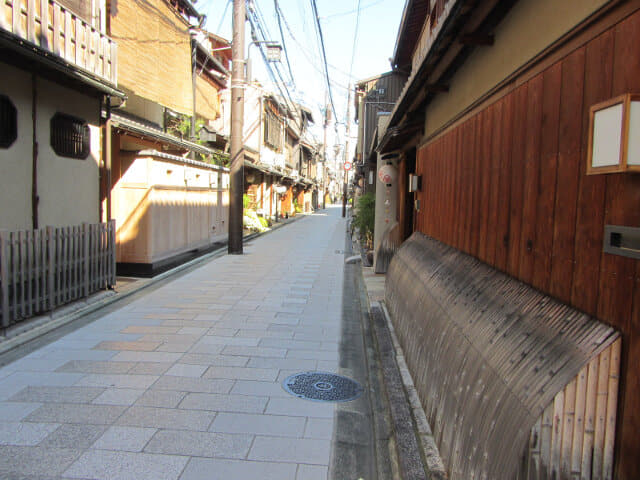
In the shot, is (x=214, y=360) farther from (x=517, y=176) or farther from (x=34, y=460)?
(x=517, y=176)

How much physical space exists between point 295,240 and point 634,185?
19303mm

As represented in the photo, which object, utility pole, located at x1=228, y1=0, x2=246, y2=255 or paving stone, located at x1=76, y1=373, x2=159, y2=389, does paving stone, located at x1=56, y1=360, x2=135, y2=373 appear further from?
utility pole, located at x1=228, y1=0, x2=246, y2=255

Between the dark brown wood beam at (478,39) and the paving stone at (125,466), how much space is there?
4220mm

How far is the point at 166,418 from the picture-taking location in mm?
4391

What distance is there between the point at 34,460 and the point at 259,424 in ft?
5.96

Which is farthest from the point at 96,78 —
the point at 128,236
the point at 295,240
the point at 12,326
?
the point at 295,240

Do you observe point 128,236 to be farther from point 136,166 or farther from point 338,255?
point 338,255

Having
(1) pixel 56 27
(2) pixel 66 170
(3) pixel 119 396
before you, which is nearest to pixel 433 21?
(1) pixel 56 27

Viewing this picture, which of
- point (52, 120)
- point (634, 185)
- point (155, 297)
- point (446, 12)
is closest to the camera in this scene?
point (634, 185)

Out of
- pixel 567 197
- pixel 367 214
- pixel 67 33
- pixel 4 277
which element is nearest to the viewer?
pixel 567 197

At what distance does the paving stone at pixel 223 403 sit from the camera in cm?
462

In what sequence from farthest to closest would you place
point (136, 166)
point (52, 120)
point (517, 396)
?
point (136, 166), point (52, 120), point (517, 396)

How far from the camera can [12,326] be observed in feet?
21.4

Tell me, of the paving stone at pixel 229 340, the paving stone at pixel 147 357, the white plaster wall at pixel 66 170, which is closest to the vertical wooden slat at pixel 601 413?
the paving stone at pixel 147 357
